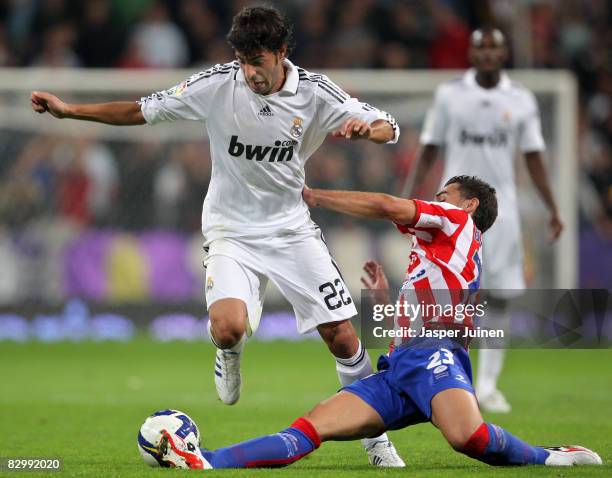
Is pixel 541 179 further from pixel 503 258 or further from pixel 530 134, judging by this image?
pixel 503 258

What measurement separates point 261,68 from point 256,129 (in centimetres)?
40

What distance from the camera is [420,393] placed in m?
6.23

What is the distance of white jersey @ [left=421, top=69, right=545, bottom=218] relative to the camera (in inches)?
392

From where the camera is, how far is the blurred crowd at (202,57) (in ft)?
53.4

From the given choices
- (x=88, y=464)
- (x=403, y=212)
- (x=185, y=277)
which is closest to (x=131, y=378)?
(x=185, y=277)

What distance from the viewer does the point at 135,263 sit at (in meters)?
16.0

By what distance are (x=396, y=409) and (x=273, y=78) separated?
2.01 metres

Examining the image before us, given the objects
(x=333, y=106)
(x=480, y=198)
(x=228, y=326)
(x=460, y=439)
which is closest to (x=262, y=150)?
(x=333, y=106)

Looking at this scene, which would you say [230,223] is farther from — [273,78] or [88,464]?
[88,464]

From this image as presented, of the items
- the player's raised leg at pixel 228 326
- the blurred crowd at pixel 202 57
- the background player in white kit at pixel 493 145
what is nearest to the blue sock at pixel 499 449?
the player's raised leg at pixel 228 326

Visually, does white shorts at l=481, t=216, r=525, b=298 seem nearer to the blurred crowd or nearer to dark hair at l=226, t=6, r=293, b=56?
dark hair at l=226, t=6, r=293, b=56

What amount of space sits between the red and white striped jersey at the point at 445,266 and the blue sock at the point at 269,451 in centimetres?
87

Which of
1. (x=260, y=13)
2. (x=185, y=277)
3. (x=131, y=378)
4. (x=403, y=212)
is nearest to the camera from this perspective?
(x=403, y=212)
